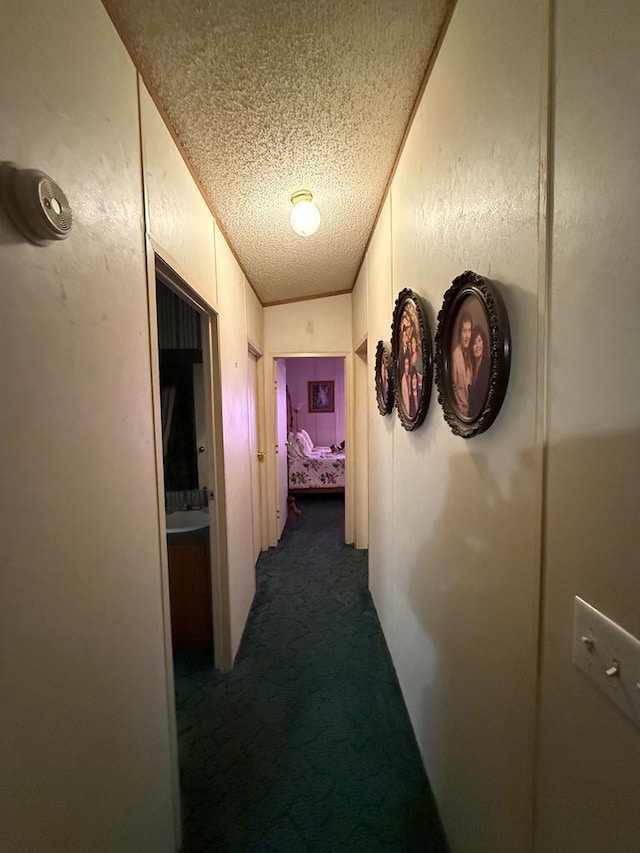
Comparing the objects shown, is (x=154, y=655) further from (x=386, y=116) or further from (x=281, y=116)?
(x=386, y=116)

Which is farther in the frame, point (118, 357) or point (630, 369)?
point (118, 357)

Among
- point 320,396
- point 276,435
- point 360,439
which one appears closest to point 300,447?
point 320,396

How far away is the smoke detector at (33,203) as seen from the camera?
58 cm

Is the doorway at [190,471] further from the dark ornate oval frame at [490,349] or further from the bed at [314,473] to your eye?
the bed at [314,473]

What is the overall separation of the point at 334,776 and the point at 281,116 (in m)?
2.57

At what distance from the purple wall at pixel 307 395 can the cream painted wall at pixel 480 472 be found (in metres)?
5.44

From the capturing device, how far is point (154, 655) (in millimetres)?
1097

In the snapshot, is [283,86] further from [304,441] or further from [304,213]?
[304,441]

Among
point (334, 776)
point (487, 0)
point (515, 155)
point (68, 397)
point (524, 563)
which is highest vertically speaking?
point (487, 0)

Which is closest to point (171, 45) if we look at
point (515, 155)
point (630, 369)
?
point (515, 155)

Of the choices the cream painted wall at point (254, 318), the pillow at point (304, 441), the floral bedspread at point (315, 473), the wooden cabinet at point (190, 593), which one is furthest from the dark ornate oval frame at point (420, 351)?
the pillow at point (304, 441)

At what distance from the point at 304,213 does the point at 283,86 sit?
1.93ft

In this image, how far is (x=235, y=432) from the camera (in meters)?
2.29

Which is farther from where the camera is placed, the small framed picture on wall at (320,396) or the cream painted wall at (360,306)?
the small framed picture on wall at (320,396)
